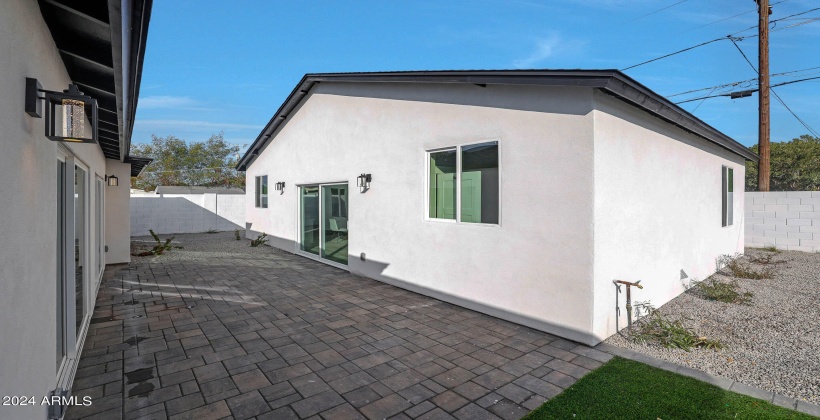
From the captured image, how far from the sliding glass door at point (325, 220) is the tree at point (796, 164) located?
2730 cm

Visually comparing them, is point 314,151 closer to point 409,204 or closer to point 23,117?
point 409,204

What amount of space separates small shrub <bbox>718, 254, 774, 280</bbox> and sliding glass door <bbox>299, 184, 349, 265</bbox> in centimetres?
876

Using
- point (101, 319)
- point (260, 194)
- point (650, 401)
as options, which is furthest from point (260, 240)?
point (650, 401)

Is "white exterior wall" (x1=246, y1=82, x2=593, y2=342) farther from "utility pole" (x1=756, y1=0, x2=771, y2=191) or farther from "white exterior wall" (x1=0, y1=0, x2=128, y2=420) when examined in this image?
"utility pole" (x1=756, y1=0, x2=771, y2=191)

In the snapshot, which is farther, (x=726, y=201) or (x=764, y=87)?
(x=764, y=87)

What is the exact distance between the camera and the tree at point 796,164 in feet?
71.3

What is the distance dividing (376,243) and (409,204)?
1.36 m

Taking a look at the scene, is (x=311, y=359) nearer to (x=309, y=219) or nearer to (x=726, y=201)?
(x=309, y=219)

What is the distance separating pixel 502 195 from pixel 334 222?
524 centimetres

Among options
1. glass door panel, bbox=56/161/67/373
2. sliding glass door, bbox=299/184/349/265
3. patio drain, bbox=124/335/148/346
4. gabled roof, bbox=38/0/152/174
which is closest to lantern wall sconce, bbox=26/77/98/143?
gabled roof, bbox=38/0/152/174

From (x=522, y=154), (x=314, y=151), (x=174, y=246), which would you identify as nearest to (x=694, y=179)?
(x=522, y=154)

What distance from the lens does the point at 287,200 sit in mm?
11727

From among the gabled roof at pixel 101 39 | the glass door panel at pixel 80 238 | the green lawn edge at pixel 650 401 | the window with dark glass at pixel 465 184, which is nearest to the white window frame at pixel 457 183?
the window with dark glass at pixel 465 184

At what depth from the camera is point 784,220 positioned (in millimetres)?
11375
